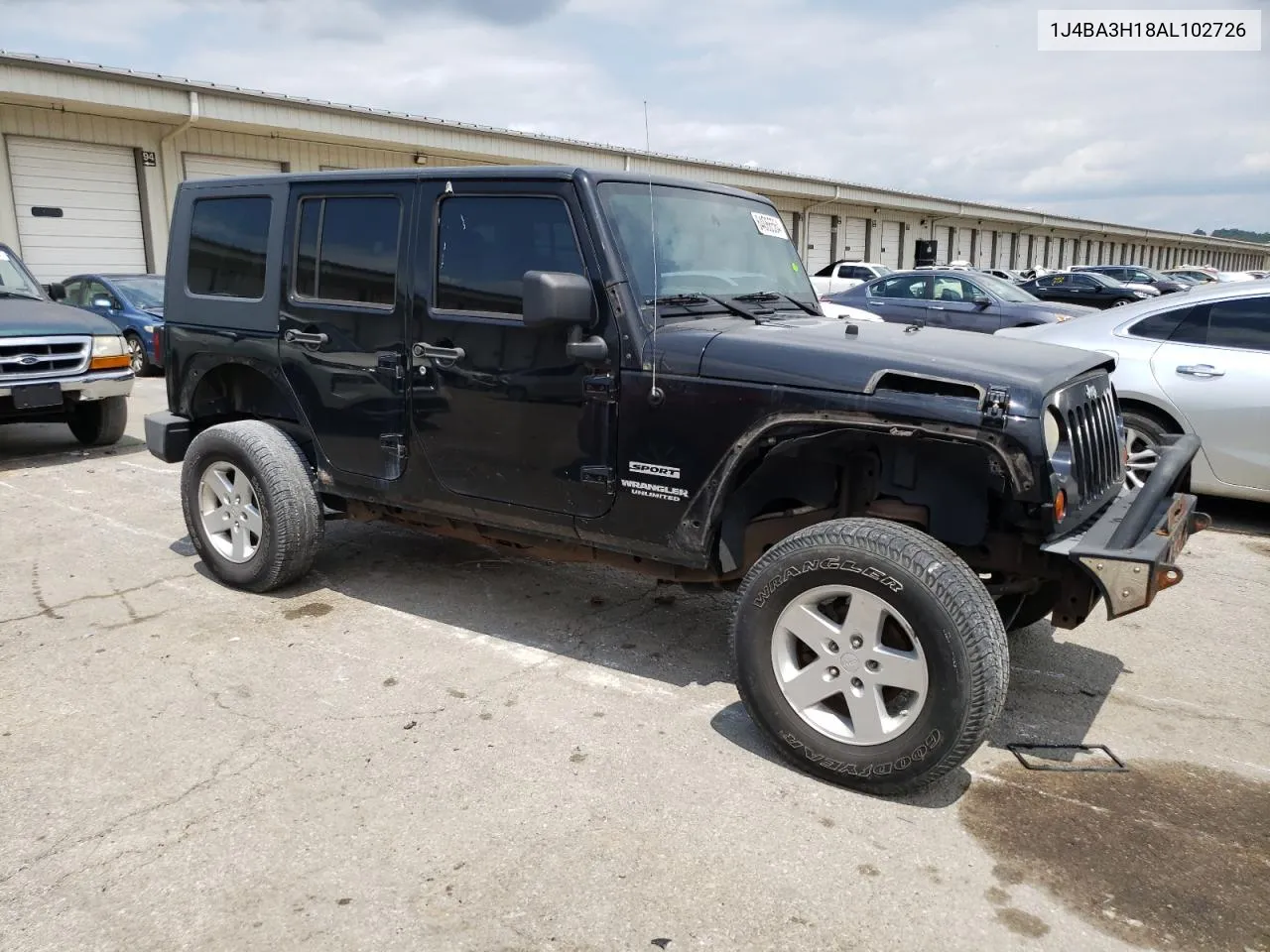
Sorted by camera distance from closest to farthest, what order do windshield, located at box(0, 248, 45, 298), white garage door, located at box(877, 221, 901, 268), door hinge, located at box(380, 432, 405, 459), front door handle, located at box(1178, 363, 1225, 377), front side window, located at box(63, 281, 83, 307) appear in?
door hinge, located at box(380, 432, 405, 459) < front door handle, located at box(1178, 363, 1225, 377) < windshield, located at box(0, 248, 45, 298) < front side window, located at box(63, 281, 83, 307) < white garage door, located at box(877, 221, 901, 268)

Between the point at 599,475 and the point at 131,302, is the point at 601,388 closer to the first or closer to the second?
the point at 599,475

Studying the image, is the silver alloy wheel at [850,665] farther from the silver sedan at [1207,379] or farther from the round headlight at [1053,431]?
the silver sedan at [1207,379]

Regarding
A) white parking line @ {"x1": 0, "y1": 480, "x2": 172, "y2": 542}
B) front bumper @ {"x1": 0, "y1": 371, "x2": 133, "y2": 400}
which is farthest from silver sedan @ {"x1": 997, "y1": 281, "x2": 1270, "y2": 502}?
front bumper @ {"x1": 0, "y1": 371, "x2": 133, "y2": 400}

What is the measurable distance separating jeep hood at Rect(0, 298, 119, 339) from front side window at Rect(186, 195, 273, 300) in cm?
395

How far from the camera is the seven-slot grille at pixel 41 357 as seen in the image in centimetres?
797

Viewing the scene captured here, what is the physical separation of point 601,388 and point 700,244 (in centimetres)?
86

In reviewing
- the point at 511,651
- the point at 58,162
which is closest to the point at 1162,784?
the point at 511,651

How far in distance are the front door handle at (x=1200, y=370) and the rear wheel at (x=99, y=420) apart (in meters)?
8.61

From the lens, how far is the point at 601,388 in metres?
3.69

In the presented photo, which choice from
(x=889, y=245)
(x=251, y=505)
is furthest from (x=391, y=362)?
(x=889, y=245)

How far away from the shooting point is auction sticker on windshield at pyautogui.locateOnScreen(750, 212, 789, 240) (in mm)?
4523

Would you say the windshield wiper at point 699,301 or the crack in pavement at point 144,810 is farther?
the windshield wiper at point 699,301

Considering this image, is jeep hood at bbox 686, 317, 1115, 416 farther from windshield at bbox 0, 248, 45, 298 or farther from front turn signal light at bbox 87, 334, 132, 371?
windshield at bbox 0, 248, 45, 298

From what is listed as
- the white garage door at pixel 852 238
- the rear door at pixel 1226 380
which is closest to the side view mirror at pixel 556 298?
the rear door at pixel 1226 380
